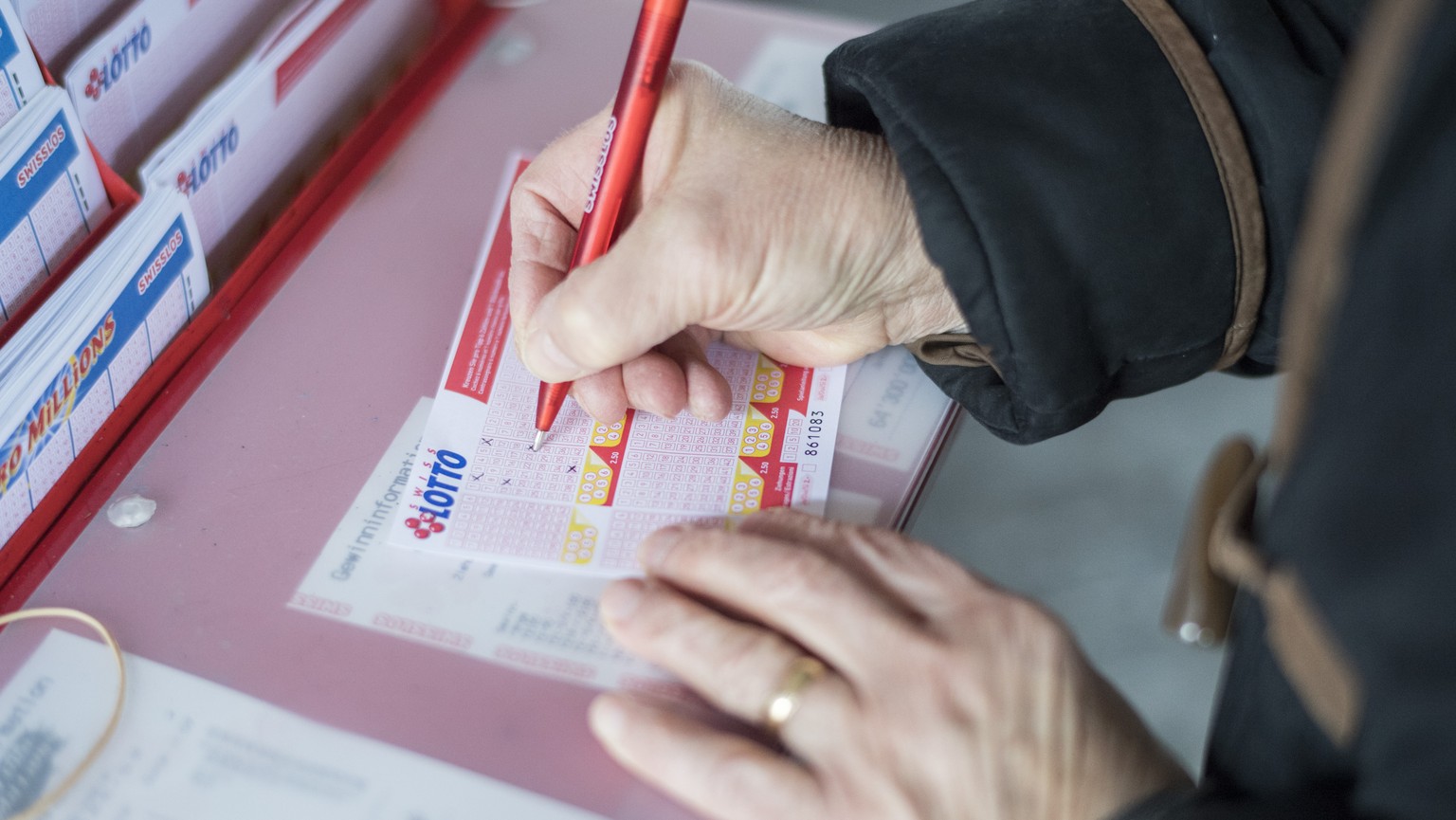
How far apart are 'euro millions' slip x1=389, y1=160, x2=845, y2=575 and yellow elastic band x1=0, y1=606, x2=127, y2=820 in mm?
144

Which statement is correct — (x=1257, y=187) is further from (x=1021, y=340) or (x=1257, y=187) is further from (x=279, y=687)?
(x=279, y=687)

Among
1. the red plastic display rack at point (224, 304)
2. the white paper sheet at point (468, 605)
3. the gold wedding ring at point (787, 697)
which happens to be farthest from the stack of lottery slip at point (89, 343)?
the gold wedding ring at point (787, 697)

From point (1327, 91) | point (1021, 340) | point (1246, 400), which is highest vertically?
point (1327, 91)

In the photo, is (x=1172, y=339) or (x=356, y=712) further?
(x=1172, y=339)

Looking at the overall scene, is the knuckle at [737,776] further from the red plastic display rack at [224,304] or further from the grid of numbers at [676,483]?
the red plastic display rack at [224,304]

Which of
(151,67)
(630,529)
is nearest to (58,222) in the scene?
(151,67)

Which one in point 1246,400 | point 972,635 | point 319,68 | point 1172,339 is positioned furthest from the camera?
point 1246,400

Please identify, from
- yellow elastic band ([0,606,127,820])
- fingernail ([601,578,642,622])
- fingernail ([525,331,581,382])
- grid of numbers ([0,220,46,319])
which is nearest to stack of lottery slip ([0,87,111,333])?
grid of numbers ([0,220,46,319])

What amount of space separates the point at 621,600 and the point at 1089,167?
13.8 inches

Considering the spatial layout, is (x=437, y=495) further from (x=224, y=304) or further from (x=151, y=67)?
(x=151, y=67)

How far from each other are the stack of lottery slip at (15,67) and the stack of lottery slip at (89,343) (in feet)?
0.25

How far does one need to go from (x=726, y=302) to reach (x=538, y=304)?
12 cm

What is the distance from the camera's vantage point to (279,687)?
52cm

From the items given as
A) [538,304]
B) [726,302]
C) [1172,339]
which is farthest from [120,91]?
[1172,339]
